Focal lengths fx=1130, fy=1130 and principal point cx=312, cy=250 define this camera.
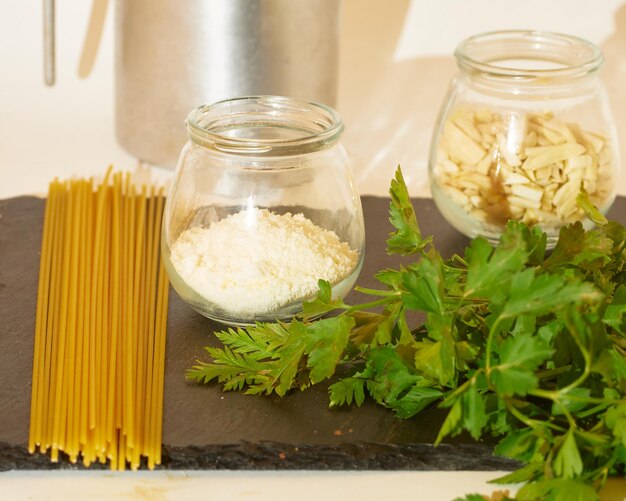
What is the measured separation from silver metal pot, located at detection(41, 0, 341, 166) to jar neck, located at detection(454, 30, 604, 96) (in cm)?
26

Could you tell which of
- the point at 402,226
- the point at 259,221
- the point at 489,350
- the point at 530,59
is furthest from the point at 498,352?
the point at 530,59

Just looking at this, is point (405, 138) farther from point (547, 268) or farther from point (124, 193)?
point (547, 268)

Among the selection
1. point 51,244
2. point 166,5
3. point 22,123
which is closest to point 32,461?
point 51,244

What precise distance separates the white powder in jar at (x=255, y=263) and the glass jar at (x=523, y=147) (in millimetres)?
212

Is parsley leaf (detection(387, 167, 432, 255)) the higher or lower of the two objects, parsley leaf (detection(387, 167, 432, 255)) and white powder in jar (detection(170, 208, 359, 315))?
the higher

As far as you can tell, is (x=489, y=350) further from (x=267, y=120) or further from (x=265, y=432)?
(x=267, y=120)

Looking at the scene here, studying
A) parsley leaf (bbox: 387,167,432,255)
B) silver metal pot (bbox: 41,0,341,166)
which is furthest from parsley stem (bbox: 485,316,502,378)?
silver metal pot (bbox: 41,0,341,166)

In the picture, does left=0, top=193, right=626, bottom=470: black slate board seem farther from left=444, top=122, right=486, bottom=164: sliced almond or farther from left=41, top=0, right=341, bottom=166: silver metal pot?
left=41, top=0, right=341, bottom=166: silver metal pot

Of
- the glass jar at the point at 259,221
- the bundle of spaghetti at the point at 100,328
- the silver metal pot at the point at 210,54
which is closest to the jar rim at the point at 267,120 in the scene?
the glass jar at the point at 259,221

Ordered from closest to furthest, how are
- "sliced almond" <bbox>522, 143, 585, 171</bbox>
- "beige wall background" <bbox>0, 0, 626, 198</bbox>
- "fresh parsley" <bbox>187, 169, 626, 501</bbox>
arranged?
"fresh parsley" <bbox>187, 169, 626, 501</bbox>
"sliced almond" <bbox>522, 143, 585, 171</bbox>
"beige wall background" <bbox>0, 0, 626, 198</bbox>

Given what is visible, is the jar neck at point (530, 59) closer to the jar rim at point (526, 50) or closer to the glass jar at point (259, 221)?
the jar rim at point (526, 50)

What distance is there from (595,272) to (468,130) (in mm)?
283

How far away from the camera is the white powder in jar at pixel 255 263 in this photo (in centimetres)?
91

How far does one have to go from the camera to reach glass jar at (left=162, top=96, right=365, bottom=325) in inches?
36.1
